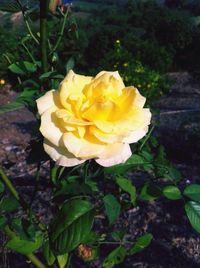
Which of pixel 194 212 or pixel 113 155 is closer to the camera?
pixel 113 155

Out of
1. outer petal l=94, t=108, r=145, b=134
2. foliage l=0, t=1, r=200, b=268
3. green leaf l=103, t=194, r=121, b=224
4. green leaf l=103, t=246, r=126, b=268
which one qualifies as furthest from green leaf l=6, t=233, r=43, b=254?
outer petal l=94, t=108, r=145, b=134

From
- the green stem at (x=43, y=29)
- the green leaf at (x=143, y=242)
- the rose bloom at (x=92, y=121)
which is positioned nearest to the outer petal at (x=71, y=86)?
the rose bloom at (x=92, y=121)

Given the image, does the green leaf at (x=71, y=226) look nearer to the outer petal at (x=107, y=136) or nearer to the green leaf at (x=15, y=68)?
the outer petal at (x=107, y=136)

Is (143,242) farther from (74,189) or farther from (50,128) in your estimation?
(50,128)

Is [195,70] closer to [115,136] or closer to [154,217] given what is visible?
[154,217]

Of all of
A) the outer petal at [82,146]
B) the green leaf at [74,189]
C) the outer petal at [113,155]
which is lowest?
the green leaf at [74,189]

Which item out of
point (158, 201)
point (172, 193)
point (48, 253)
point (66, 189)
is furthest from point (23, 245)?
point (158, 201)

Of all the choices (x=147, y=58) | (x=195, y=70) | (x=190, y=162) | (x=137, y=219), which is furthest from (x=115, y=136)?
(x=195, y=70)

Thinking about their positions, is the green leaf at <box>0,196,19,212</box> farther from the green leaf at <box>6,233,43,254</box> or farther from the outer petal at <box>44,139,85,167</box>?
the outer petal at <box>44,139,85,167</box>
